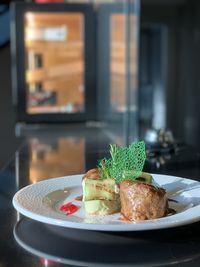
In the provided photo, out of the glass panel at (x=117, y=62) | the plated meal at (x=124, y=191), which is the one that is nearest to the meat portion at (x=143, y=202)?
the plated meal at (x=124, y=191)

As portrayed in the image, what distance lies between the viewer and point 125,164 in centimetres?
74

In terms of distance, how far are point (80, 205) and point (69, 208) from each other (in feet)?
0.06

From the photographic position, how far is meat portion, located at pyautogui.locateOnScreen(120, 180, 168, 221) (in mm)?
666

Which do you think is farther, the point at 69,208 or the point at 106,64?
the point at 106,64

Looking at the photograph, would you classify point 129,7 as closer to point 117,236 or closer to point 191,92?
point 191,92

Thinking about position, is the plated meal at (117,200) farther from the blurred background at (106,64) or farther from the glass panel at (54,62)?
the glass panel at (54,62)

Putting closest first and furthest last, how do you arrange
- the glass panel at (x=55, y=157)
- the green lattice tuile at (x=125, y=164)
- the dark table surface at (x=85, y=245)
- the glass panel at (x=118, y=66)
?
1. the dark table surface at (x=85, y=245)
2. the green lattice tuile at (x=125, y=164)
3. the glass panel at (x=55, y=157)
4. the glass panel at (x=118, y=66)

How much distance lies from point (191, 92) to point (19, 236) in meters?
1.70

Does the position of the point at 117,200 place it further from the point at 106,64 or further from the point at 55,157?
the point at 106,64

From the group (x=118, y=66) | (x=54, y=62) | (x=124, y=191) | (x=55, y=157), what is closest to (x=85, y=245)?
(x=124, y=191)

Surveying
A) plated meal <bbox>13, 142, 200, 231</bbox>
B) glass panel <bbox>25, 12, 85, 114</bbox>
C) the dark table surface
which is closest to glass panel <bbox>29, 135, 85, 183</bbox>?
the dark table surface

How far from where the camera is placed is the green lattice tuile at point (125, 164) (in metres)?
0.73

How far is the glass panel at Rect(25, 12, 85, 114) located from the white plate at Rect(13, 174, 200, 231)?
4.28 feet

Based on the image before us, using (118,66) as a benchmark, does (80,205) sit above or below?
below
